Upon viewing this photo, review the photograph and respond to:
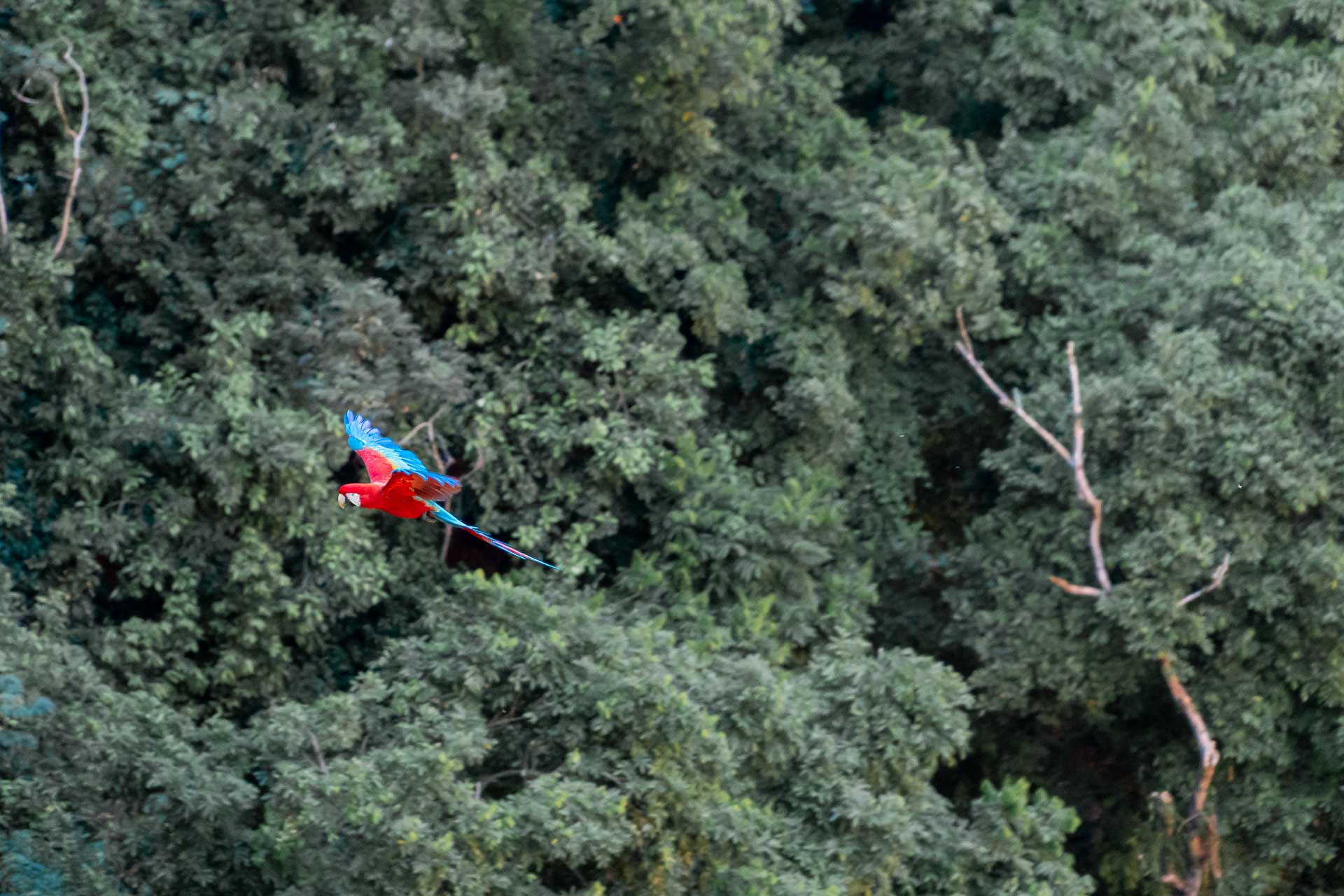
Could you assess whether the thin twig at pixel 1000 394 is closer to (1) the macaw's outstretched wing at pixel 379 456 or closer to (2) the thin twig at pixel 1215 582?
(2) the thin twig at pixel 1215 582

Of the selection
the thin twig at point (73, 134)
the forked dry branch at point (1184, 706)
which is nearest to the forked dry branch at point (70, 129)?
the thin twig at point (73, 134)

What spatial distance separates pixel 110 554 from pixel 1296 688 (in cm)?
686

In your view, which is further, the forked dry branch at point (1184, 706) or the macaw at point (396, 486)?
the forked dry branch at point (1184, 706)

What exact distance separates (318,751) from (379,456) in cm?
249

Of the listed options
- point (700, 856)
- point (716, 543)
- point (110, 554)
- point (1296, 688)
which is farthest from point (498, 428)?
point (1296, 688)

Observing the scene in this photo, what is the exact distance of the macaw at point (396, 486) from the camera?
5875 mm

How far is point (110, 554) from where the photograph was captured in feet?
29.8

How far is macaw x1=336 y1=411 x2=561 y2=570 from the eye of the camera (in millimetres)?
5875

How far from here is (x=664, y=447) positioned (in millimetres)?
10633

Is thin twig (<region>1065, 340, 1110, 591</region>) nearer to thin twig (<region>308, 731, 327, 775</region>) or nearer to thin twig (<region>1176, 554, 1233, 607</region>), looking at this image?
thin twig (<region>1176, 554, 1233, 607</region>)

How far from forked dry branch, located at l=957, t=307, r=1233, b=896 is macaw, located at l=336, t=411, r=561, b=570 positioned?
4869 millimetres

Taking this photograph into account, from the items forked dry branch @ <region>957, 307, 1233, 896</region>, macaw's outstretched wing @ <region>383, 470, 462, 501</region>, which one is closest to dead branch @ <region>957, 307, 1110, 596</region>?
forked dry branch @ <region>957, 307, 1233, 896</region>

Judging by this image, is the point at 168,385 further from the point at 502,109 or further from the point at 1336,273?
the point at 1336,273

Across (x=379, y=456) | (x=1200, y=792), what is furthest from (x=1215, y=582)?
(x=379, y=456)
